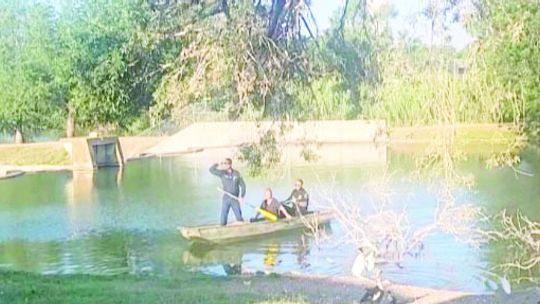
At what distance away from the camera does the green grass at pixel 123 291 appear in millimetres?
8438

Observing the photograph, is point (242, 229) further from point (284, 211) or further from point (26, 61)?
point (26, 61)

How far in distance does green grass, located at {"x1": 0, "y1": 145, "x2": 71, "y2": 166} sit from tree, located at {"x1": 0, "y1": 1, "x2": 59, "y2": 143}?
8.21ft

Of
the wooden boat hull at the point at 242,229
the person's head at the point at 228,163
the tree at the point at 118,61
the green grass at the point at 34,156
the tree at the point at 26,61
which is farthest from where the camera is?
the green grass at the point at 34,156

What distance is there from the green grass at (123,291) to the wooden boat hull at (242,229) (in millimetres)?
4983

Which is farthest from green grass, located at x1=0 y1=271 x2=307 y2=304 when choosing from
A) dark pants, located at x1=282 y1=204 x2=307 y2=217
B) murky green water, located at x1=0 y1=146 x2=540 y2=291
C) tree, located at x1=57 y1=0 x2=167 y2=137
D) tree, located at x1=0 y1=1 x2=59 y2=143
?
tree, located at x1=0 y1=1 x2=59 y2=143

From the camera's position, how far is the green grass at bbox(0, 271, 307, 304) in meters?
8.44

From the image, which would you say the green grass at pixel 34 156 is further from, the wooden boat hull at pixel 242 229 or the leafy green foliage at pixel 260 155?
the leafy green foliage at pixel 260 155

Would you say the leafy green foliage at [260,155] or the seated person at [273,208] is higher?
the leafy green foliage at [260,155]

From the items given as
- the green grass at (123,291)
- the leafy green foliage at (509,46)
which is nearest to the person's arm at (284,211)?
the green grass at (123,291)

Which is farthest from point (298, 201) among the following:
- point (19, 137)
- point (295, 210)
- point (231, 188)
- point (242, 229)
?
point (19, 137)

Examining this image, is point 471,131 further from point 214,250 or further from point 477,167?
point 477,167

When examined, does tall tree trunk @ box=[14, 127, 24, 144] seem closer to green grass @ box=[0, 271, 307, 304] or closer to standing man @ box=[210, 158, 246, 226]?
standing man @ box=[210, 158, 246, 226]

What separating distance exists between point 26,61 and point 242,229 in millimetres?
12509

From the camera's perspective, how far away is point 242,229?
1623cm
